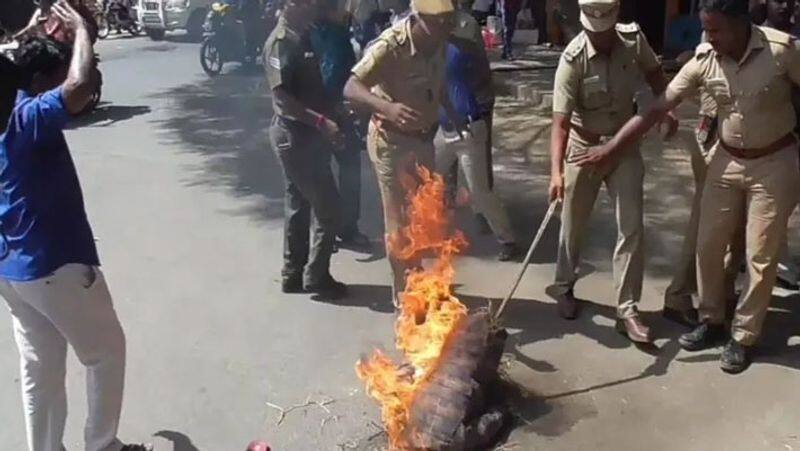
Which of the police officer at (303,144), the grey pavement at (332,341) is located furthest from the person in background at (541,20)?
the police officer at (303,144)

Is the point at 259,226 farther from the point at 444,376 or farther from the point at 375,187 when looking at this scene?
the point at 444,376

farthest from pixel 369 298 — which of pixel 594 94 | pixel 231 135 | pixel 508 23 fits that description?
pixel 508 23

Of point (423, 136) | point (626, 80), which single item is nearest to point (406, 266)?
point (423, 136)

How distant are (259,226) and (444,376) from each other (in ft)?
12.3

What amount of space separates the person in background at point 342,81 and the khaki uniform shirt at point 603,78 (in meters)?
1.92

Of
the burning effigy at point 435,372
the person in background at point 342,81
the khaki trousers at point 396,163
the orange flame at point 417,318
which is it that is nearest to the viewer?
the burning effigy at point 435,372

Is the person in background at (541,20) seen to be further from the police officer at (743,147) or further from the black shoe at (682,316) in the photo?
the police officer at (743,147)

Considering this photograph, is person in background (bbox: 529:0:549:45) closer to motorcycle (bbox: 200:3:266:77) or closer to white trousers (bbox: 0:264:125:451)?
motorcycle (bbox: 200:3:266:77)

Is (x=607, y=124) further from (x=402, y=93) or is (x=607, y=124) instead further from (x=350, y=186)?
(x=350, y=186)

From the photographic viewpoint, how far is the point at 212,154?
10328 mm

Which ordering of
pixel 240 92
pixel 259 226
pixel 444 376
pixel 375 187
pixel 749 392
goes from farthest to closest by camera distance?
pixel 240 92 → pixel 375 187 → pixel 259 226 → pixel 749 392 → pixel 444 376

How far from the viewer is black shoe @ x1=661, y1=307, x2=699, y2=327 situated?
17.6ft

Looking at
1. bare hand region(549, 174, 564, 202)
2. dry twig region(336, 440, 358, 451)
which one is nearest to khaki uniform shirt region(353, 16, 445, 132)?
bare hand region(549, 174, 564, 202)

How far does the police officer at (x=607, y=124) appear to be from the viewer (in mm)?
4969
